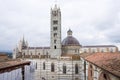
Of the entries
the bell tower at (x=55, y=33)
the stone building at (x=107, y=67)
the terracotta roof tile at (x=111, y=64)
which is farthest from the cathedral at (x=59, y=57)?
the terracotta roof tile at (x=111, y=64)

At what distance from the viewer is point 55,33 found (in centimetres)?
5094

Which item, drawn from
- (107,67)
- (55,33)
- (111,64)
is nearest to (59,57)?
(55,33)

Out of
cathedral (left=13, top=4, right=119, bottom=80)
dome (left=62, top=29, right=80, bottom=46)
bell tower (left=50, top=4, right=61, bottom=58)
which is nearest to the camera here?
cathedral (left=13, top=4, right=119, bottom=80)

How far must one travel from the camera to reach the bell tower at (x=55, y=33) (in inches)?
1982

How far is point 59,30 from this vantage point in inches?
1988

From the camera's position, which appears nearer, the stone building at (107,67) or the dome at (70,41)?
the stone building at (107,67)

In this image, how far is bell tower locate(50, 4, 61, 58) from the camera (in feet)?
165

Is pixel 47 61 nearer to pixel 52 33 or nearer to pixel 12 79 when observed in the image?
pixel 52 33

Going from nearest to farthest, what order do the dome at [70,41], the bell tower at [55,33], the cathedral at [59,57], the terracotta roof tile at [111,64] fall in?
1. the terracotta roof tile at [111,64]
2. the cathedral at [59,57]
3. the bell tower at [55,33]
4. the dome at [70,41]

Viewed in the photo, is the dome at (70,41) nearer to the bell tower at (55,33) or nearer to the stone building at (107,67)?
the bell tower at (55,33)

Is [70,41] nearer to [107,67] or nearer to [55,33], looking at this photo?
[55,33]

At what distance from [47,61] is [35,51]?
764 inches

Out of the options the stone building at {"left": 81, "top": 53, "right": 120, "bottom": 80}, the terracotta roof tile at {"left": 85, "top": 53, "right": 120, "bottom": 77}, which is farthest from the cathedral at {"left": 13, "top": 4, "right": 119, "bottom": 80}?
the terracotta roof tile at {"left": 85, "top": 53, "right": 120, "bottom": 77}

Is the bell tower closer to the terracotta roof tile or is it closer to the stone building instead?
the stone building
